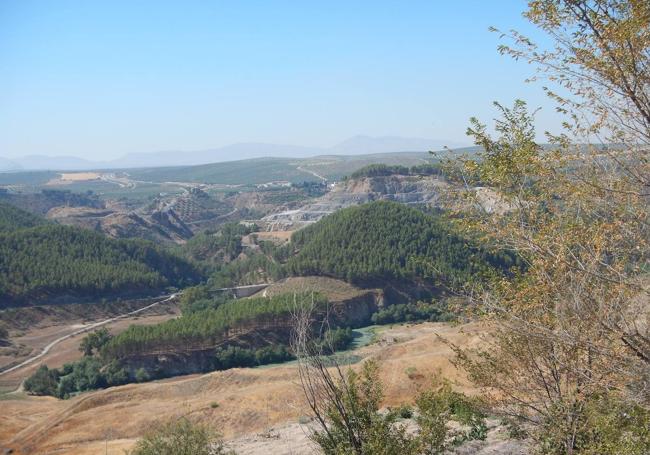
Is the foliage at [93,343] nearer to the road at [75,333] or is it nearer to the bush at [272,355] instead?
the road at [75,333]

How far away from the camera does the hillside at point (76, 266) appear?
92.4 meters

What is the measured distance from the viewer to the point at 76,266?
102 m

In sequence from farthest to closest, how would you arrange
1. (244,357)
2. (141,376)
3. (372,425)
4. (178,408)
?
(244,357), (141,376), (178,408), (372,425)

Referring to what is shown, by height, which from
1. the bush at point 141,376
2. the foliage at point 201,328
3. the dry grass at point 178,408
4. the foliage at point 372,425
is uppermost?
the foliage at point 372,425

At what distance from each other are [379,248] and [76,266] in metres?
58.9

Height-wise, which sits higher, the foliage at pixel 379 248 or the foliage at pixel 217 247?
the foliage at pixel 379 248

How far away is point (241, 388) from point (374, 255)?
56222 mm

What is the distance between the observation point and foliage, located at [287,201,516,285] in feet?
314

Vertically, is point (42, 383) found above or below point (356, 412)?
below

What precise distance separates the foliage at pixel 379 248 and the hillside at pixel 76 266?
31.9 metres

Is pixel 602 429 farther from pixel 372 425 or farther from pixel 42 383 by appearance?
pixel 42 383

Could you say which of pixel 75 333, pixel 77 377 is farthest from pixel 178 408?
pixel 75 333

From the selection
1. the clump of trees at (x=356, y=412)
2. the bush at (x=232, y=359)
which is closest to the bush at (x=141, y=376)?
the bush at (x=232, y=359)

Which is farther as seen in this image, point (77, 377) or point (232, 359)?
point (232, 359)
